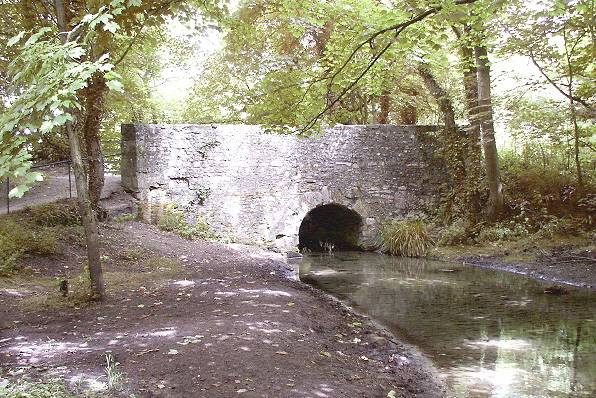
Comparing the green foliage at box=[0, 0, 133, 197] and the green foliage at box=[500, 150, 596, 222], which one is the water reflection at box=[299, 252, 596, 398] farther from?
the green foliage at box=[0, 0, 133, 197]

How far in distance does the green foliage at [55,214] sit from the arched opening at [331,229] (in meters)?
7.07

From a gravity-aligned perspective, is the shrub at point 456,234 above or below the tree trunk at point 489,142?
below

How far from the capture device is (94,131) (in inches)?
386

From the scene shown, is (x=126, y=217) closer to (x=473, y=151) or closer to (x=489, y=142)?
(x=489, y=142)

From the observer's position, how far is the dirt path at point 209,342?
366cm

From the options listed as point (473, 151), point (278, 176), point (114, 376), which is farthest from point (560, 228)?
point (114, 376)

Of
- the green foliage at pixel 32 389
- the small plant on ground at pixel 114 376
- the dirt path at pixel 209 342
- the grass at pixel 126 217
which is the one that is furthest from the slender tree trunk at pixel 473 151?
the green foliage at pixel 32 389

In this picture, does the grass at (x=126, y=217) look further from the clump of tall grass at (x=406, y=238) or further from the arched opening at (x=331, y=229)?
the clump of tall grass at (x=406, y=238)

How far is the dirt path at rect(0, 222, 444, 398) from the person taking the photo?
12.0ft

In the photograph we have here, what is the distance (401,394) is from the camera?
13.3ft

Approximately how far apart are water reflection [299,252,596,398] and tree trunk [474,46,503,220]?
2.35 meters

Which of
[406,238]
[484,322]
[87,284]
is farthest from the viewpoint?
[406,238]

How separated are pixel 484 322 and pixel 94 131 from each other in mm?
7854

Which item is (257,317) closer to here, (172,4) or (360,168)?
(172,4)
